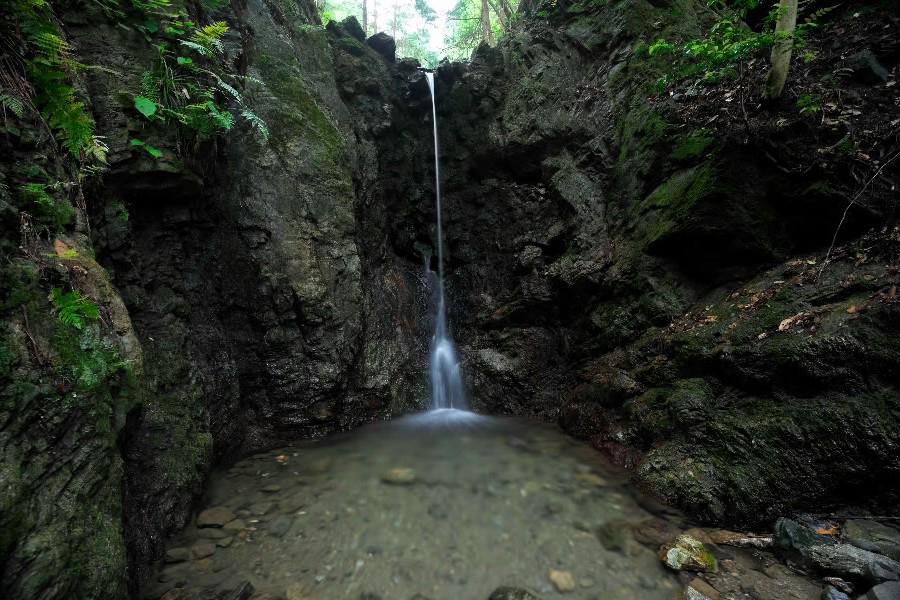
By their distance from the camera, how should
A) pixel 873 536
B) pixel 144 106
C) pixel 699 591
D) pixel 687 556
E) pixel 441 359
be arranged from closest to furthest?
pixel 699 591 < pixel 873 536 < pixel 687 556 < pixel 144 106 < pixel 441 359

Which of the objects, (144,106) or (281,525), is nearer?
(281,525)

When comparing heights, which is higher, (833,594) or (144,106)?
(144,106)

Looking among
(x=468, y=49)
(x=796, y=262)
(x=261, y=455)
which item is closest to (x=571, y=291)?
(x=796, y=262)

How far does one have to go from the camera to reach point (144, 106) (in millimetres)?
3592

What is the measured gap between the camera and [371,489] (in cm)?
403

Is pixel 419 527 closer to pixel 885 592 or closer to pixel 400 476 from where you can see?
pixel 400 476

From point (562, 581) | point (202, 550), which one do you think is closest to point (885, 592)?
point (562, 581)

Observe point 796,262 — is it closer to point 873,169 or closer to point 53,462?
point 873,169

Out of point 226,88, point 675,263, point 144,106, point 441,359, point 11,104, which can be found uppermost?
point 226,88

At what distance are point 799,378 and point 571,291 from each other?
314 centimetres

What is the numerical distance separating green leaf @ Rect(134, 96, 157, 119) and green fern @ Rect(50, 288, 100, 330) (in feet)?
6.76

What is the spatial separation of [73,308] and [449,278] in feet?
21.0

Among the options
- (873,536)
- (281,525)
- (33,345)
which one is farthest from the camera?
(281,525)

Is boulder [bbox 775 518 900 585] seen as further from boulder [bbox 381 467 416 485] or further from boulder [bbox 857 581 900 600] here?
→ boulder [bbox 381 467 416 485]
